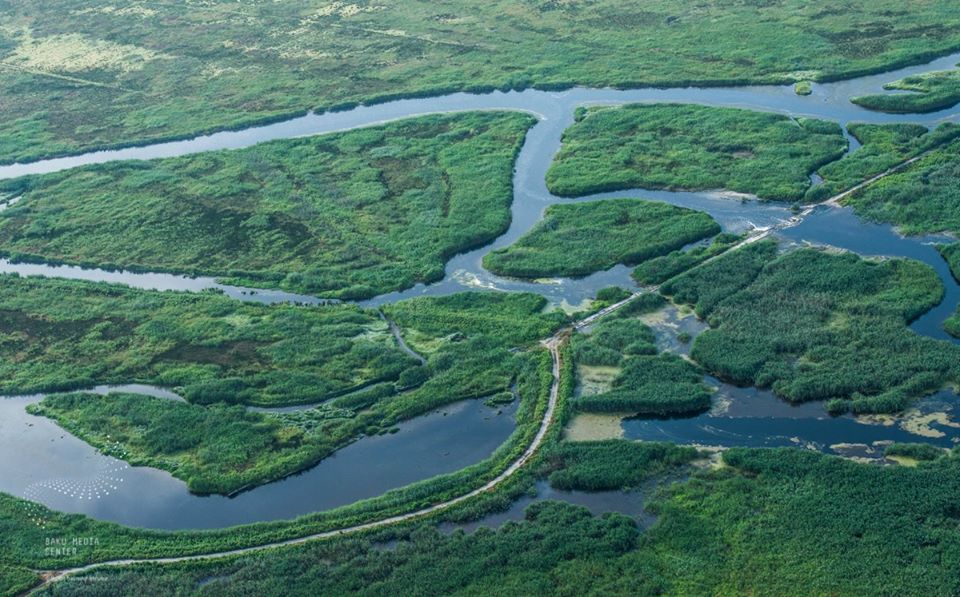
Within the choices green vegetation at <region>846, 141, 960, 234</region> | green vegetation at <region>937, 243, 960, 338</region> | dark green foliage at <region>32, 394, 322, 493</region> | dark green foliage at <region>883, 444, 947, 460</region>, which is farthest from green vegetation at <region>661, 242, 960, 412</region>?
dark green foliage at <region>32, 394, 322, 493</region>

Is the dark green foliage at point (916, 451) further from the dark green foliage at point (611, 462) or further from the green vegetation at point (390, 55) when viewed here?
the green vegetation at point (390, 55)

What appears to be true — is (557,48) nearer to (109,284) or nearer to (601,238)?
(601,238)

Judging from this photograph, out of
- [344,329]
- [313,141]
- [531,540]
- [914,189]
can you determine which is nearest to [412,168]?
[313,141]

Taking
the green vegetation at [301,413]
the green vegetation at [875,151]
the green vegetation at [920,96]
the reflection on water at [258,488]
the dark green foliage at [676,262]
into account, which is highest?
the green vegetation at [920,96]

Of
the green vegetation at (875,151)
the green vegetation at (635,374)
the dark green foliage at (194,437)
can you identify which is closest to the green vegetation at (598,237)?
the green vegetation at (635,374)

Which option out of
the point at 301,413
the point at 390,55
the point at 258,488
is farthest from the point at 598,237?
the point at 390,55

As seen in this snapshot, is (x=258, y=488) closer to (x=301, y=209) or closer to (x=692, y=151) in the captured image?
(x=301, y=209)

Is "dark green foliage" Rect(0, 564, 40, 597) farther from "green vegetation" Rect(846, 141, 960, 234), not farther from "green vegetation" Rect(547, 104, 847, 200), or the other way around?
"green vegetation" Rect(846, 141, 960, 234)

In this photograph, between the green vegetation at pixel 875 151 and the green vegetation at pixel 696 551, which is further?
the green vegetation at pixel 875 151
